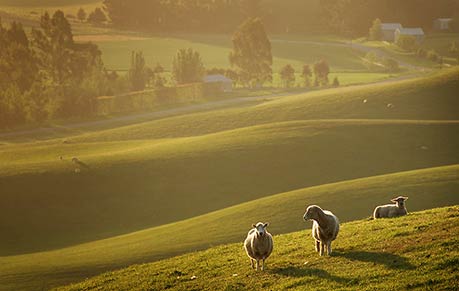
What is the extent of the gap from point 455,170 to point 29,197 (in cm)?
3669

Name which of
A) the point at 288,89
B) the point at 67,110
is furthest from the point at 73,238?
the point at 288,89

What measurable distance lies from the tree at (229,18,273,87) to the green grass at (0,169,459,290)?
117673 mm

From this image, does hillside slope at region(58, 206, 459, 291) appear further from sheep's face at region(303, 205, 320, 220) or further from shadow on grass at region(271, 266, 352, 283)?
sheep's face at region(303, 205, 320, 220)

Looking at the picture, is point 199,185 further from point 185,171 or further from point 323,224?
point 323,224

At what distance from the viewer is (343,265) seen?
2736cm

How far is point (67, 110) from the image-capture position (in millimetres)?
135625

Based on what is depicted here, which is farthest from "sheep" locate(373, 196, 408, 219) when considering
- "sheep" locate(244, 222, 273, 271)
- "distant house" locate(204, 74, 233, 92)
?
"distant house" locate(204, 74, 233, 92)

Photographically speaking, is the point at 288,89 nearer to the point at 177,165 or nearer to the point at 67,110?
the point at 67,110

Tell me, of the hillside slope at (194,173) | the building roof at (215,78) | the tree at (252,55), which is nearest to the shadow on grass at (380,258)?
the hillside slope at (194,173)

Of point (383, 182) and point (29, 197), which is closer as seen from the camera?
point (383, 182)

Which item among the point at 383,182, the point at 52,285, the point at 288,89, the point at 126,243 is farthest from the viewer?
the point at 288,89

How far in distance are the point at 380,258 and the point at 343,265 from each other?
1.43 meters

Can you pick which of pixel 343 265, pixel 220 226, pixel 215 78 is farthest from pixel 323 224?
pixel 215 78

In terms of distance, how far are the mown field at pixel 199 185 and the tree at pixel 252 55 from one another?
75836mm
